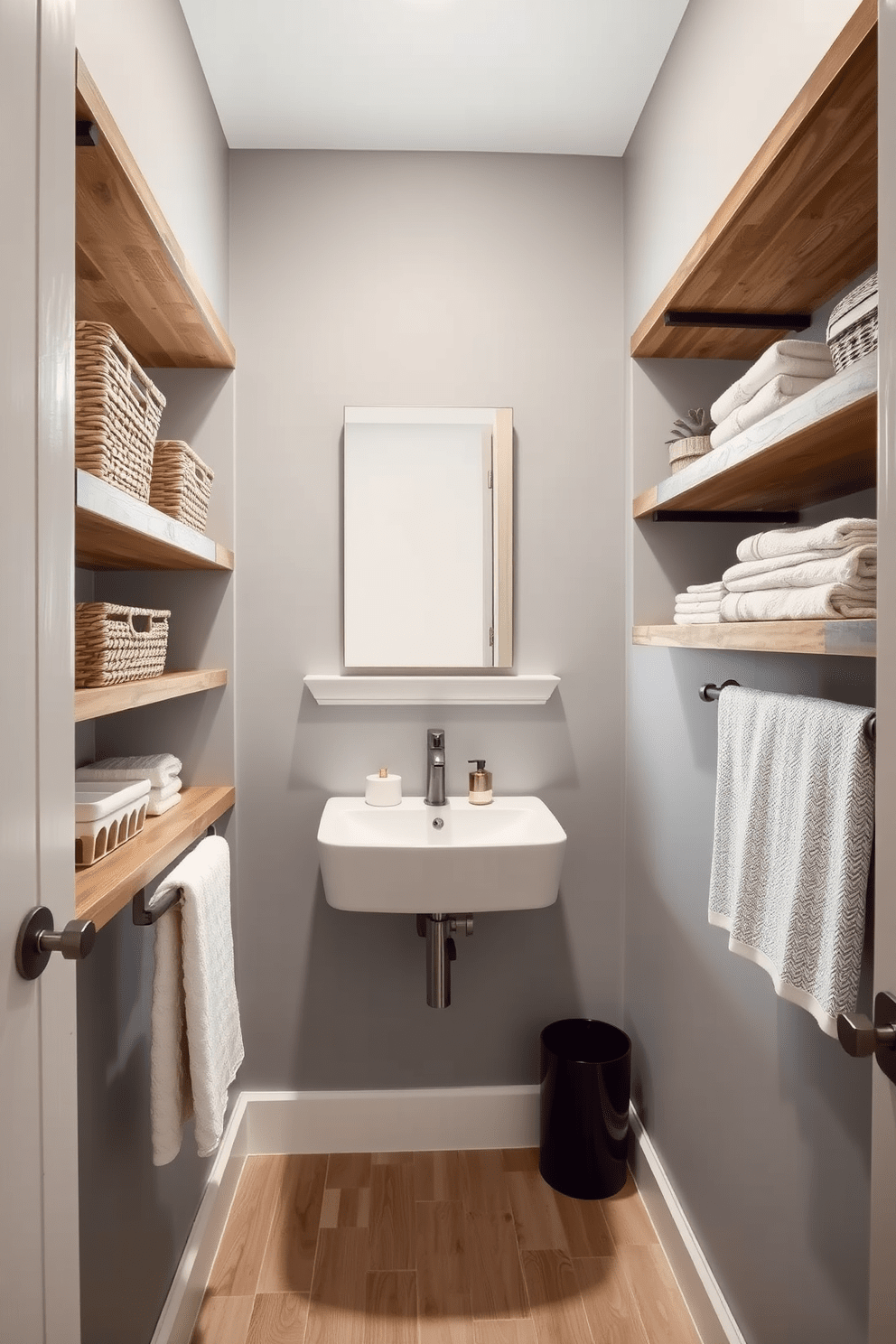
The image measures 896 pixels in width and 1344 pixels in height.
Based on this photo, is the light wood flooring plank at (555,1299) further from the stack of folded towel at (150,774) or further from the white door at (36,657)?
the stack of folded towel at (150,774)

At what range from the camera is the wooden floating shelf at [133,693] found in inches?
42.1

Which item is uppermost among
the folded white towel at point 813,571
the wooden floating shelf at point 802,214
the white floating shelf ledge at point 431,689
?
the wooden floating shelf at point 802,214

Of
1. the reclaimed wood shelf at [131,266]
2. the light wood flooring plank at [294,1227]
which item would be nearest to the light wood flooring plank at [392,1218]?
the light wood flooring plank at [294,1227]

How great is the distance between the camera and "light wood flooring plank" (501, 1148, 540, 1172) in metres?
2.00

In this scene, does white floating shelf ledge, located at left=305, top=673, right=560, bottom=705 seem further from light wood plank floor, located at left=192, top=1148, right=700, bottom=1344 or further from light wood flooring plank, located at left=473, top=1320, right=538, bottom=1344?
light wood flooring plank, located at left=473, top=1320, right=538, bottom=1344

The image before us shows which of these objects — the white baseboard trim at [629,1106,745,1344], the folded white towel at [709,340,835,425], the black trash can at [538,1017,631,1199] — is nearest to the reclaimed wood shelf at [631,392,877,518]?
the folded white towel at [709,340,835,425]

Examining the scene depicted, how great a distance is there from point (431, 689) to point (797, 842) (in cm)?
116

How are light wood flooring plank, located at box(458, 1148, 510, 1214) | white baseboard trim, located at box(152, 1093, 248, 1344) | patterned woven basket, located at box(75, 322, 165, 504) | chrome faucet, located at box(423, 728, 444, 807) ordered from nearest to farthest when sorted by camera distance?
patterned woven basket, located at box(75, 322, 165, 504), white baseboard trim, located at box(152, 1093, 248, 1344), light wood flooring plank, located at box(458, 1148, 510, 1214), chrome faucet, located at box(423, 728, 444, 807)

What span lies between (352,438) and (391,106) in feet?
2.51

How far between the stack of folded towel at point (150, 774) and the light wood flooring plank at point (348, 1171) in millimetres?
1030

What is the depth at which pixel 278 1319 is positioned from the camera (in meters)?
1.54

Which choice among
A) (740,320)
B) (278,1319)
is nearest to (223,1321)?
(278,1319)

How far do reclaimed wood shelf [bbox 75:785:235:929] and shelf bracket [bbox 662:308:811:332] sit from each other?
1388 millimetres

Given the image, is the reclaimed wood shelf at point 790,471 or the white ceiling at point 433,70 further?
the white ceiling at point 433,70
